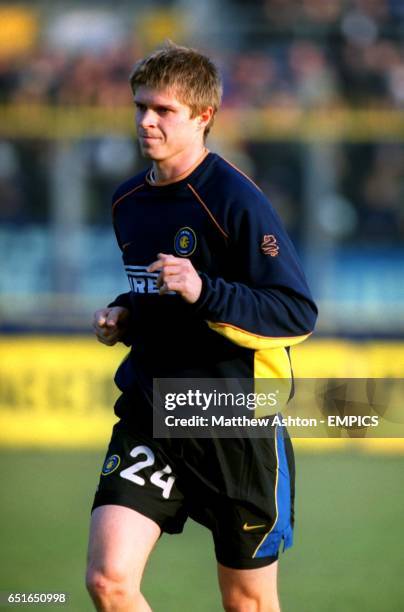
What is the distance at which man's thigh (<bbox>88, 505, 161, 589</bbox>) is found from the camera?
3.54 metres

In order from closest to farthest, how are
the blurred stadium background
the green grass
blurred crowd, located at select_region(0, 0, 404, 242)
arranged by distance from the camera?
the green grass
the blurred stadium background
blurred crowd, located at select_region(0, 0, 404, 242)

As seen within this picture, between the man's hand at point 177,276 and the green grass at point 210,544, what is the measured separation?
2248mm

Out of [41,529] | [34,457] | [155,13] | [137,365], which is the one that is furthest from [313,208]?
[137,365]

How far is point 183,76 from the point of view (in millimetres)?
3777

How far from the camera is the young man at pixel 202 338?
3676 millimetres

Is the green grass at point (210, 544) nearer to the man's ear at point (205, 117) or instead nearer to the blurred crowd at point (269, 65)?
the man's ear at point (205, 117)

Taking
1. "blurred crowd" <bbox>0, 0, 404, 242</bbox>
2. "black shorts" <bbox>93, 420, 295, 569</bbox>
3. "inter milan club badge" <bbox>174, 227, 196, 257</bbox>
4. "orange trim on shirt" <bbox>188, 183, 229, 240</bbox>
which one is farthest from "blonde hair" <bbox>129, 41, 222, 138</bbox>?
"blurred crowd" <bbox>0, 0, 404, 242</bbox>

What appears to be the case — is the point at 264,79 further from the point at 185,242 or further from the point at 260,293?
the point at 260,293

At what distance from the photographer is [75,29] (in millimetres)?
12141

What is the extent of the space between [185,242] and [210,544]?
11.1 feet

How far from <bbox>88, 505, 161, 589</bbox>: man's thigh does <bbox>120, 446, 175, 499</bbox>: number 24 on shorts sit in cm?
12

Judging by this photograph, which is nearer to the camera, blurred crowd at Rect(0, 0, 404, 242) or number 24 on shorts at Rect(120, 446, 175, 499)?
number 24 on shorts at Rect(120, 446, 175, 499)

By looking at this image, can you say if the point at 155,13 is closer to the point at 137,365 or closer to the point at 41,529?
the point at 41,529

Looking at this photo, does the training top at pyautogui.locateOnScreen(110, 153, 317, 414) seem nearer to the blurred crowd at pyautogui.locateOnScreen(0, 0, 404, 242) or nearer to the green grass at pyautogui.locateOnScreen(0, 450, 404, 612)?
the green grass at pyautogui.locateOnScreen(0, 450, 404, 612)
